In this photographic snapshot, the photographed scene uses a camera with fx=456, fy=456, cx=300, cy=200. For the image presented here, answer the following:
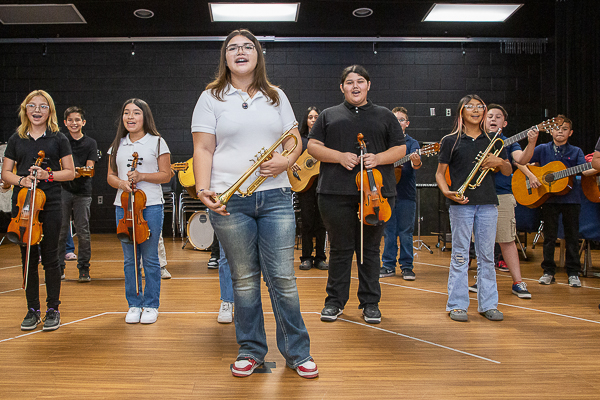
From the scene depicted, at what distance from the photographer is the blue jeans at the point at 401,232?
4445 mm

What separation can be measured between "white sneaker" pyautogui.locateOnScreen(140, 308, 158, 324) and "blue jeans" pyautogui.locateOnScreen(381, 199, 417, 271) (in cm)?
232

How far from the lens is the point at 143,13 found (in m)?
7.12

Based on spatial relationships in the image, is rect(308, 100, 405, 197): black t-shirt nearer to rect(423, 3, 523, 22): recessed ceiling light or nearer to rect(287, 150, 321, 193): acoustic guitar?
rect(287, 150, 321, 193): acoustic guitar

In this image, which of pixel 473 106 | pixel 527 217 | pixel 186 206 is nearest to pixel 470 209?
pixel 473 106

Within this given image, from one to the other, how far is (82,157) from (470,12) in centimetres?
609

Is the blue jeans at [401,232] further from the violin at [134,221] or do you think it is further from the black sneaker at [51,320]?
the black sneaker at [51,320]

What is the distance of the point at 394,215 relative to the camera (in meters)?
4.49

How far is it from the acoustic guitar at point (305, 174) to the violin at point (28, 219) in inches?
95.1

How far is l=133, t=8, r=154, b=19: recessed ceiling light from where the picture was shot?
7.01m

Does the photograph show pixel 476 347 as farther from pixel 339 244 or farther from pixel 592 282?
pixel 592 282

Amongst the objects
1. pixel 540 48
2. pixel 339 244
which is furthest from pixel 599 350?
pixel 540 48

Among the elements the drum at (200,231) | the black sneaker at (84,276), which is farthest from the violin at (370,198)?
the drum at (200,231)

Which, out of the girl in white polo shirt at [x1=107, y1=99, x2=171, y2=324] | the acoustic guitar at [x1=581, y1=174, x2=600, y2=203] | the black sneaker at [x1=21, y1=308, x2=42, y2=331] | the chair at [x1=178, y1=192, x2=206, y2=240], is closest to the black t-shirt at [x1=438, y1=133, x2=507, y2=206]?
the acoustic guitar at [x1=581, y1=174, x2=600, y2=203]

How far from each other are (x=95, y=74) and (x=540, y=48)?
8166mm
